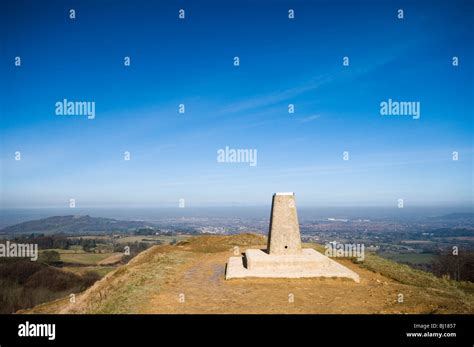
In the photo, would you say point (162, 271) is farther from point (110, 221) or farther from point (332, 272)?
point (110, 221)

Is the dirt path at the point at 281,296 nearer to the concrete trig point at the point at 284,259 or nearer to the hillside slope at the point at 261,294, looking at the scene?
the hillside slope at the point at 261,294

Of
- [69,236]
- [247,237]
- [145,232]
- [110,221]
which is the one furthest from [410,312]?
[110,221]

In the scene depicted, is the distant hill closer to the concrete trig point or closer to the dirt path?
the concrete trig point

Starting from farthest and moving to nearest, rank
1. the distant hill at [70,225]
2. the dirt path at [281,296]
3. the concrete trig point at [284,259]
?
the distant hill at [70,225], the concrete trig point at [284,259], the dirt path at [281,296]

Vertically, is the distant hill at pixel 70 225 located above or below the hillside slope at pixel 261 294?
below

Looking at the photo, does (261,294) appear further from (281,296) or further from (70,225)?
(70,225)

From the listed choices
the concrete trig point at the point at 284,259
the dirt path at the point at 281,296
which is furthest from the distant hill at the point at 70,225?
the dirt path at the point at 281,296
